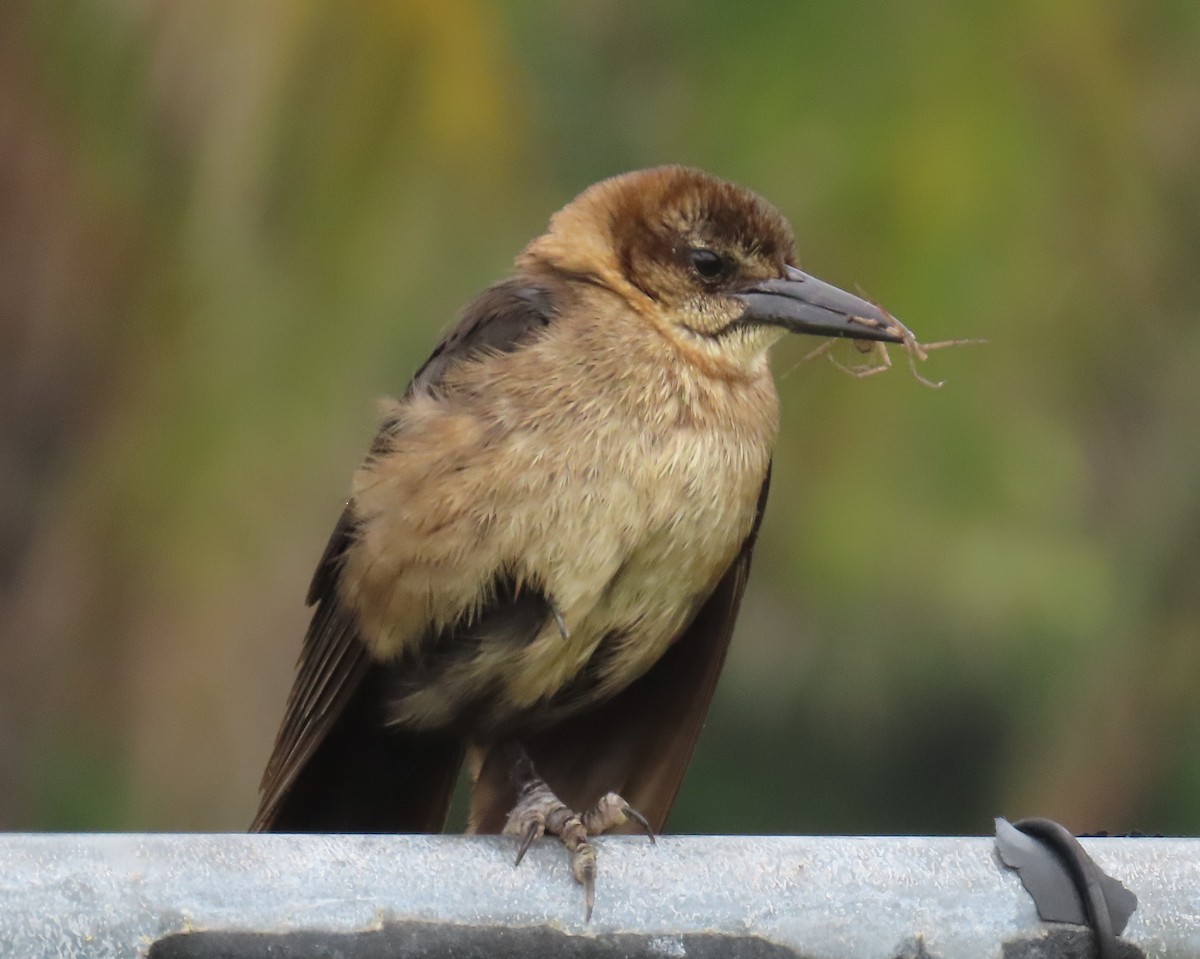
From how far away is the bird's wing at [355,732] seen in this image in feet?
10.3

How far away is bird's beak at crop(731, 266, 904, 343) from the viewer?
3188 millimetres

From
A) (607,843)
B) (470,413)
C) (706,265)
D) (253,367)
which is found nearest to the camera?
(607,843)

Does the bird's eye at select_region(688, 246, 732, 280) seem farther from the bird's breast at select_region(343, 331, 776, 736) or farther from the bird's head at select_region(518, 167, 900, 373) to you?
the bird's breast at select_region(343, 331, 776, 736)

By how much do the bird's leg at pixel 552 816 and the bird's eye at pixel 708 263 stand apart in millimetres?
866

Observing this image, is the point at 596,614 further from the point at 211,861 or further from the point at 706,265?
the point at 211,861

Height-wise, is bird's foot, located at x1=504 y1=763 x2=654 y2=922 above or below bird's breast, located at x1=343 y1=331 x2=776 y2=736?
below

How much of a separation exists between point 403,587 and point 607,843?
1013 mm

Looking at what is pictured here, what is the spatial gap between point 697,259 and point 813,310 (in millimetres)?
229

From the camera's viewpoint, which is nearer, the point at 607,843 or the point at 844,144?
the point at 607,843

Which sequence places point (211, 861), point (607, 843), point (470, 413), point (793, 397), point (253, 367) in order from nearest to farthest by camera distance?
point (211, 861) → point (607, 843) → point (470, 413) → point (253, 367) → point (793, 397)

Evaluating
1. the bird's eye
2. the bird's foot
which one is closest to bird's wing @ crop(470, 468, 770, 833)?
the bird's foot

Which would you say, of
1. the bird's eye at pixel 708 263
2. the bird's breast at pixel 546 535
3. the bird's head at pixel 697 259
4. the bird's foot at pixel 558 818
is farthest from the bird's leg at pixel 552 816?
the bird's eye at pixel 708 263

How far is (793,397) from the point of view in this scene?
13.4ft

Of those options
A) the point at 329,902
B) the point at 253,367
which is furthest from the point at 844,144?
the point at 329,902
